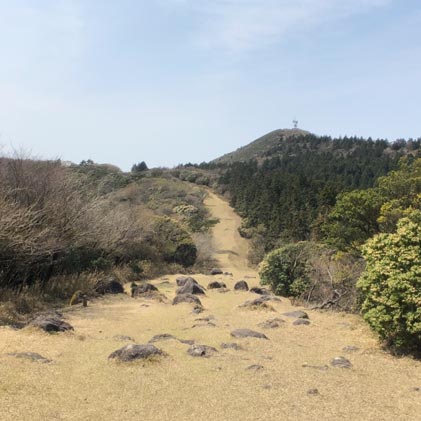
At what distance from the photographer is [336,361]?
8.34 m

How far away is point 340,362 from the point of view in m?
8.30

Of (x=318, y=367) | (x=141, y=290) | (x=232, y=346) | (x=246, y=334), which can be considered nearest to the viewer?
(x=318, y=367)

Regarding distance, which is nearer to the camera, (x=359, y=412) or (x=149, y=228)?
(x=359, y=412)

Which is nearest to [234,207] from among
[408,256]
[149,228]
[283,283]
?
[149,228]

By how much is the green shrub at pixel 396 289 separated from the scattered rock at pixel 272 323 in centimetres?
258

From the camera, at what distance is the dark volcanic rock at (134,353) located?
7752mm

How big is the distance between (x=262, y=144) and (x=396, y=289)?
397ft

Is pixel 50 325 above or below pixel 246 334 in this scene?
above

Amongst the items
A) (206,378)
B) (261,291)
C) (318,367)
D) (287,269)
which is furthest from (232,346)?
(261,291)

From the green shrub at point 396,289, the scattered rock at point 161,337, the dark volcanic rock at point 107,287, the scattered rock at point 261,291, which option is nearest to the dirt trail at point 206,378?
the scattered rock at point 161,337

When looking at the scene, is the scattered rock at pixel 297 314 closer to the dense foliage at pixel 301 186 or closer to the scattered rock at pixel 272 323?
the scattered rock at pixel 272 323

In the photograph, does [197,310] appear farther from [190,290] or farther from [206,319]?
[190,290]

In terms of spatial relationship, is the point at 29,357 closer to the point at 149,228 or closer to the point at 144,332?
the point at 144,332

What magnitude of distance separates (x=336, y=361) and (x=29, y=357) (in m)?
5.17
